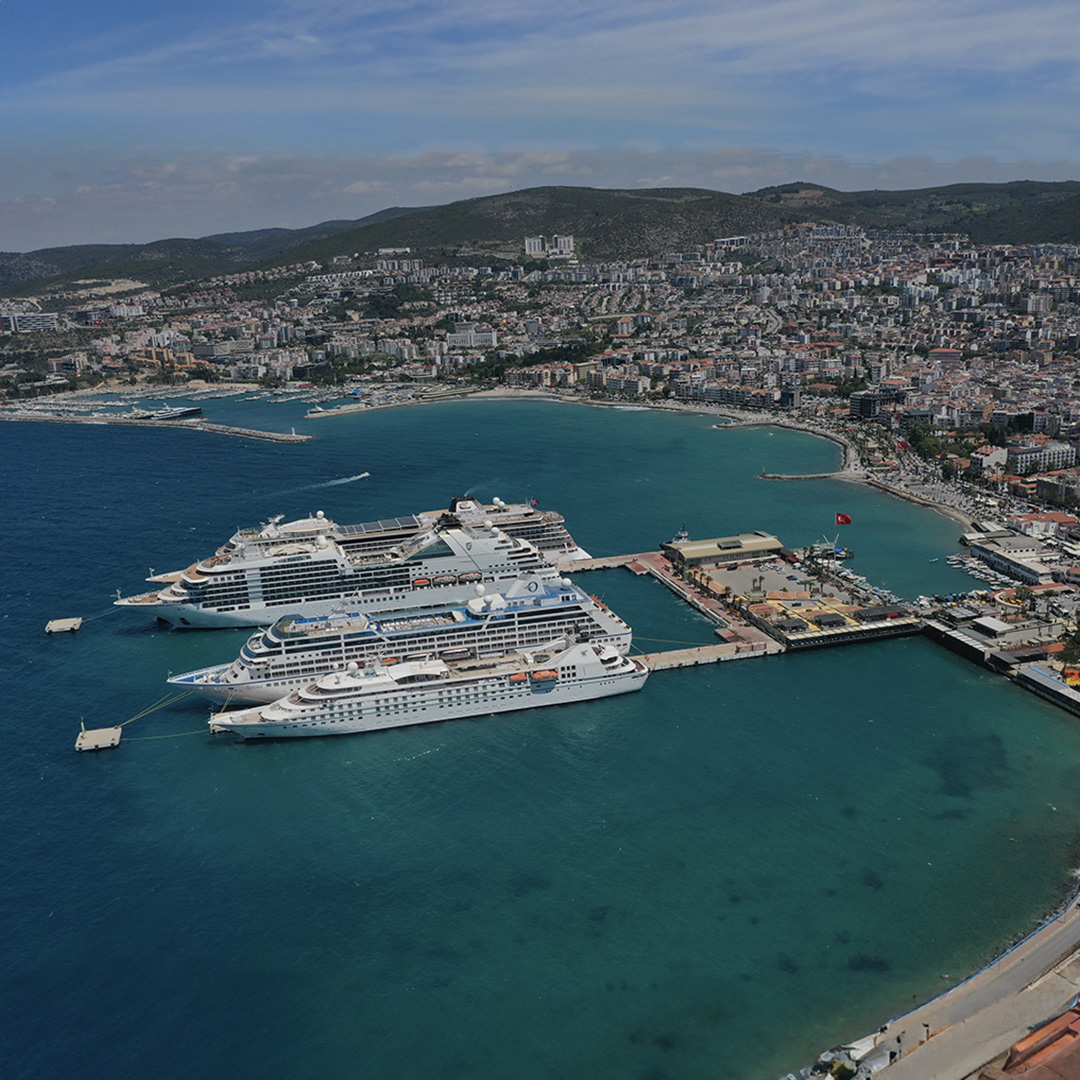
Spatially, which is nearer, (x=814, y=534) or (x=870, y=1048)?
(x=870, y=1048)

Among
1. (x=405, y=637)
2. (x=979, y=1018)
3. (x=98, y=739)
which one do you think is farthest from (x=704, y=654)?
(x=98, y=739)

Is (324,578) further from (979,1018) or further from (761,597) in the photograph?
(979,1018)

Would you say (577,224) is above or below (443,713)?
above

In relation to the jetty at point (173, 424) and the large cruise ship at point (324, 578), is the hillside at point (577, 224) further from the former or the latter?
the large cruise ship at point (324, 578)

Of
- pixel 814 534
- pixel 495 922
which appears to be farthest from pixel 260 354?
pixel 495 922

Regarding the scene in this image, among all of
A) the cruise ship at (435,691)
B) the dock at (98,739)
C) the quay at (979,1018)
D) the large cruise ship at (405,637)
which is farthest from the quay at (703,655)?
the dock at (98,739)

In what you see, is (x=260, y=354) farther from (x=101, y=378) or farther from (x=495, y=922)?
(x=495, y=922)
